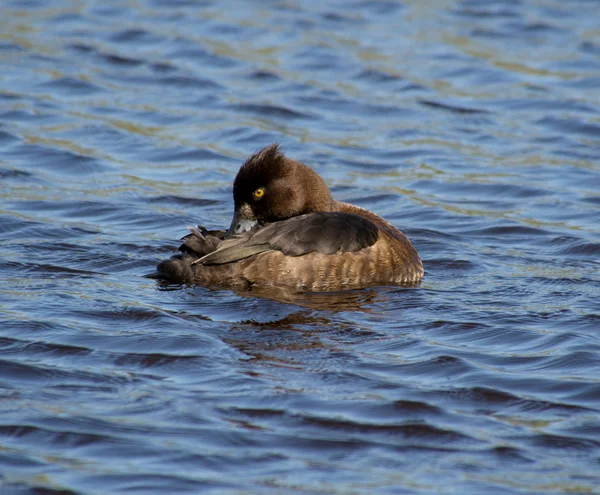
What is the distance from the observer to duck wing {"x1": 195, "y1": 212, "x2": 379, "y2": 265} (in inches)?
300

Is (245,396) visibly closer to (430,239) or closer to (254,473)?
(254,473)

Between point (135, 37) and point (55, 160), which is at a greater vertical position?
point (135, 37)

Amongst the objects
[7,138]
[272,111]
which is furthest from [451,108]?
[7,138]

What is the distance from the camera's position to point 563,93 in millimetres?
Answer: 13594

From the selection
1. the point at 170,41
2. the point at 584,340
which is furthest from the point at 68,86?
the point at 584,340

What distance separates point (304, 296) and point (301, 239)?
0.42 metres

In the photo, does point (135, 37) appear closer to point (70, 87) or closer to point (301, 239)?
point (70, 87)

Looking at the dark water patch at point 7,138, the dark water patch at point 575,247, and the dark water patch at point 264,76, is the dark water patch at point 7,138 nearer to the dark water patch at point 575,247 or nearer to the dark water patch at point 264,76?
the dark water patch at point 264,76

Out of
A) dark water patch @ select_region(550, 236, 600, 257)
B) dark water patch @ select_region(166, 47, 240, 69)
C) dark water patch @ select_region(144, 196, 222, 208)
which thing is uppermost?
dark water patch @ select_region(166, 47, 240, 69)

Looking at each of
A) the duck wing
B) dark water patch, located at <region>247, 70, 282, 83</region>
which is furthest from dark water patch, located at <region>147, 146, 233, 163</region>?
the duck wing

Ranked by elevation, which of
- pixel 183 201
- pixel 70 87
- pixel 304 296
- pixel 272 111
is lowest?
pixel 304 296

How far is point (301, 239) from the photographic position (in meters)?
7.71

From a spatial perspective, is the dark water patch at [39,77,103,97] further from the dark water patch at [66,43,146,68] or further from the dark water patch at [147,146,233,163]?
the dark water patch at [147,146,233,163]

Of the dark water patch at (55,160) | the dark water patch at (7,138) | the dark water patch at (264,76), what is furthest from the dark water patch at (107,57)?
the dark water patch at (55,160)
